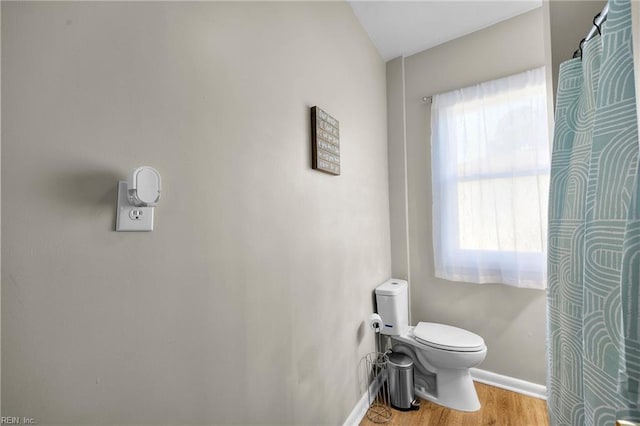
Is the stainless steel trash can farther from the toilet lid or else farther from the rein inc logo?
the rein inc logo

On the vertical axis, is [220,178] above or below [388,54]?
below

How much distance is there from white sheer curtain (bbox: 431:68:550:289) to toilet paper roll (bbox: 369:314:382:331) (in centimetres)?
72

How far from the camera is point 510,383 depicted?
6.57 ft

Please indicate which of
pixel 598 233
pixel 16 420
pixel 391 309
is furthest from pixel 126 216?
pixel 391 309

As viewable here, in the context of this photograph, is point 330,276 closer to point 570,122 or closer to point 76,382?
point 76,382

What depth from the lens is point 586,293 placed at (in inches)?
31.2

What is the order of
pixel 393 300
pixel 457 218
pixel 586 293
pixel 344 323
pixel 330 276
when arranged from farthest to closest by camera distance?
pixel 457 218 < pixel 393 300 < pixel 344 323 < pixel 330 276 < pixel 586 293

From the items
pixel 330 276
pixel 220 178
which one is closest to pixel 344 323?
pixel 330 276

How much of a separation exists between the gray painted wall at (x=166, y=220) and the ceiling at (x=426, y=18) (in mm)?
795

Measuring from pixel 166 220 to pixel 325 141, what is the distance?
0.92 meters

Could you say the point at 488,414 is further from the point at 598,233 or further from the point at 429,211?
the point at 598,233

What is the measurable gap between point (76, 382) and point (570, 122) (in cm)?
171

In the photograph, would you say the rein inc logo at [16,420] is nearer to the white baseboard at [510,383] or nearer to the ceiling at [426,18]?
the ceiling at [426,18]

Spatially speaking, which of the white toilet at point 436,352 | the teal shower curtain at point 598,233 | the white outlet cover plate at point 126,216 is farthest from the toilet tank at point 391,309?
the white outlet cover plate at point 126,216
